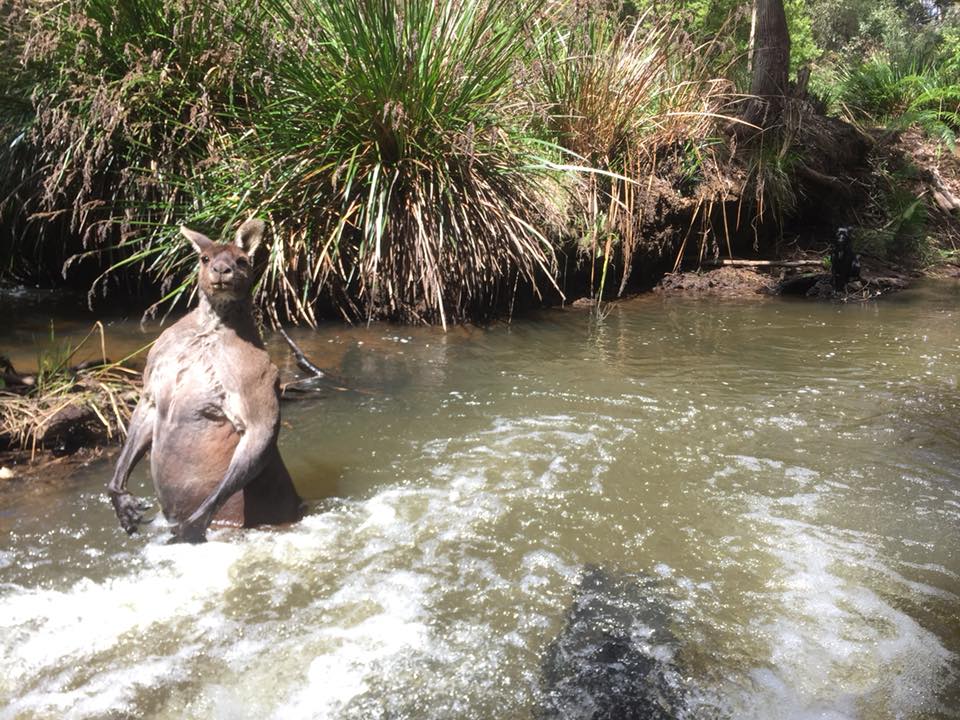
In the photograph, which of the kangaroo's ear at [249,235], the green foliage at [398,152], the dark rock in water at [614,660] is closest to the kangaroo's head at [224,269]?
the kangaroo's ear at [249,235]

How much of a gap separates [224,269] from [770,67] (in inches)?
355

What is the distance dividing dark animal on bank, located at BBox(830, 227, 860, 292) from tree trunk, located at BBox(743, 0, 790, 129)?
1837 mm

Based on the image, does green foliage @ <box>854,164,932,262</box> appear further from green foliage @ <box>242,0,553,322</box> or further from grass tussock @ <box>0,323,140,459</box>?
grass tussock @ <box>0,323,140,459</box>

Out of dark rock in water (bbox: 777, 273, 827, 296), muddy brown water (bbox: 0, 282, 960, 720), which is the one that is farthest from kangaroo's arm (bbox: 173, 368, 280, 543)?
dark rock in water (bbox: 777, 273, 827, 296)

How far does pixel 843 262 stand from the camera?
966 centimetres

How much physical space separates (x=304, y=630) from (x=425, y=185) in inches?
191

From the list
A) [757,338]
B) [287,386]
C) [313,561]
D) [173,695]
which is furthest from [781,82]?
[173,695]

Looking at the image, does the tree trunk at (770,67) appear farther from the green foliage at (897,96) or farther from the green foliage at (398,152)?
the green foliage at (398,152)

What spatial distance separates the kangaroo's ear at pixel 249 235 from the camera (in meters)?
3.75

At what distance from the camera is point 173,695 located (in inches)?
110

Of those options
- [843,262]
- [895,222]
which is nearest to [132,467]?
[843,262]

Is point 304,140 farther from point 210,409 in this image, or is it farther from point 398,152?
point 210,409

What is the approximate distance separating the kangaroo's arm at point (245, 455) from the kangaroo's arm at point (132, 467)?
178 mm

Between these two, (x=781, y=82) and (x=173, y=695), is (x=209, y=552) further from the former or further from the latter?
(x=781, y=82)
